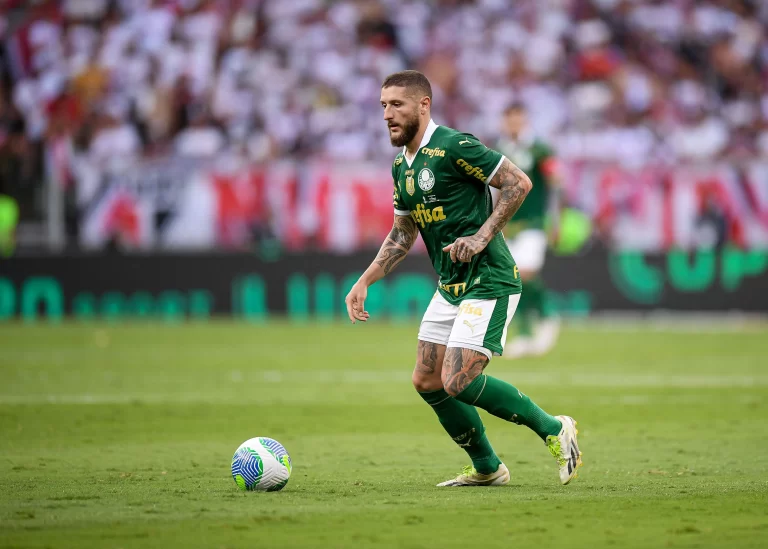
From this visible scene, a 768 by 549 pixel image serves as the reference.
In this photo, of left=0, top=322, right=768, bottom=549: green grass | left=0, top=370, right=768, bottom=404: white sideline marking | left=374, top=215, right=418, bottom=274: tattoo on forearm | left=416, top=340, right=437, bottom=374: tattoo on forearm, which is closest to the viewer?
left=0, top=322, right=768, bottom=549: green grass

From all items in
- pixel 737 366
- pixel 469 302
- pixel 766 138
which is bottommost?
pixel 737 366

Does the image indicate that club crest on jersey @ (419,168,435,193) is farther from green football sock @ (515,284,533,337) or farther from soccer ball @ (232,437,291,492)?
A: green football sock @ (515,284,533,337)

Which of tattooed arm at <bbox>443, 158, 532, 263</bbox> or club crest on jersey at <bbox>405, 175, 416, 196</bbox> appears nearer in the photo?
tattooed arm at <bbox>443, 158, 532, 263</bbox>

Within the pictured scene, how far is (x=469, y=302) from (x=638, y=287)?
1629cm

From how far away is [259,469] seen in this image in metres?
6.71

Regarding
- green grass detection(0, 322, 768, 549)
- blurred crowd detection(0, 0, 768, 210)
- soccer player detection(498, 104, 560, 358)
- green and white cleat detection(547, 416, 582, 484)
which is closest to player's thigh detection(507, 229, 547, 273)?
soccer player detection(498, 104, 560, 358)

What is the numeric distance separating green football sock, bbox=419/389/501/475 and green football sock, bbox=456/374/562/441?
0.23 metres

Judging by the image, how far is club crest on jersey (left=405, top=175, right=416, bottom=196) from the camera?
6.96 metres

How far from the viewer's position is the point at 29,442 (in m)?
8.96

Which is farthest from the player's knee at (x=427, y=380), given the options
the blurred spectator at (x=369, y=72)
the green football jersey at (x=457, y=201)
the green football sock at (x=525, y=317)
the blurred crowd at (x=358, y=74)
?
the blurred spectator at (x=369, y=72)

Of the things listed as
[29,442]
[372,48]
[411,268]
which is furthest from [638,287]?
[29,442]

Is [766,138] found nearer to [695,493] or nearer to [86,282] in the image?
[86,282]

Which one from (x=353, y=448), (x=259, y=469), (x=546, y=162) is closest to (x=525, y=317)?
(x=546, y=162)

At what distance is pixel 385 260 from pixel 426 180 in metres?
0.67
